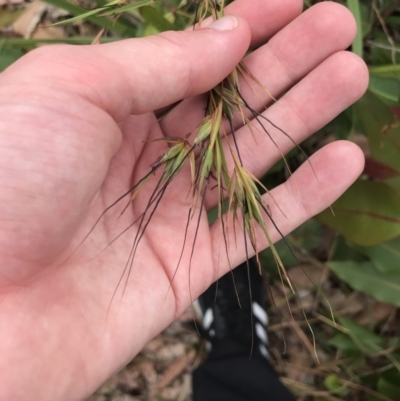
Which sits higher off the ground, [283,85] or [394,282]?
[283,85]

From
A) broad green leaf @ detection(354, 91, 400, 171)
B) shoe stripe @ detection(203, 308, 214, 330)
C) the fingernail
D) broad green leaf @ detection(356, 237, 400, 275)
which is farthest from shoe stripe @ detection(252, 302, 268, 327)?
the fingernail

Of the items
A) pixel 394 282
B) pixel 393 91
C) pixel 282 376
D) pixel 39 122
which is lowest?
pixel 282 376

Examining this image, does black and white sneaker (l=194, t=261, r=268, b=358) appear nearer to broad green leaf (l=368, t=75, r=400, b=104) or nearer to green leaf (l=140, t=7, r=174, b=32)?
broad green leaf (l=368, t=75, r=400, b=104)

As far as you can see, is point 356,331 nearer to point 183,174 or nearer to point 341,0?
point 183,174

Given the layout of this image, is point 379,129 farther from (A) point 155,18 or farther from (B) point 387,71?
(A) point 155,18

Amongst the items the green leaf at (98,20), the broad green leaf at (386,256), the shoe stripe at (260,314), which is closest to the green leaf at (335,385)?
the shoe stripe at (260,314)

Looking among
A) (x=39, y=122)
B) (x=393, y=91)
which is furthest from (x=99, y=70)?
(x=393, y=91)

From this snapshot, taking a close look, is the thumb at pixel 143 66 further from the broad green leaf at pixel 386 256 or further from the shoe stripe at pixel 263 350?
the shoe stripe at pixel 263 350
